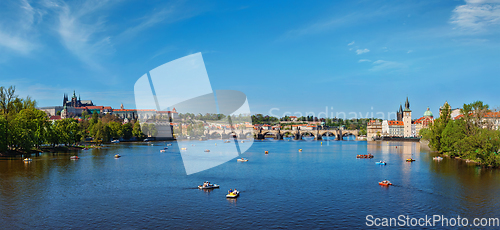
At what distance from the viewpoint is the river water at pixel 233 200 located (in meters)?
20.7

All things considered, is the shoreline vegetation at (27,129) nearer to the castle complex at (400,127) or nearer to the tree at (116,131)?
the tree at (116,131)

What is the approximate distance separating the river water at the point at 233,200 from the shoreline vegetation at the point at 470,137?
226cm

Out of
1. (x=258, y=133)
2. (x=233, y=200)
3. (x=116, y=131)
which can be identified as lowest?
(x=233, y=200)

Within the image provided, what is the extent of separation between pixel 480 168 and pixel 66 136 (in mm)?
67563

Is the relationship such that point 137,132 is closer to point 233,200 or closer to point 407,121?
point 233,200

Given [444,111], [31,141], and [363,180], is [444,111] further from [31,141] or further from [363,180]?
[31,141]

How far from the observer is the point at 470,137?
140ft

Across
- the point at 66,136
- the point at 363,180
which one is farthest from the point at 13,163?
the point at 363,180

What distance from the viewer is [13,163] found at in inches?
1716

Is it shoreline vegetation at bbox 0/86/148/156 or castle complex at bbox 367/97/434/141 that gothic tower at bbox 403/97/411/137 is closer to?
castle complex at bbox 367/97/434/141

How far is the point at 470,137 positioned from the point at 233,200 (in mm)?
33222

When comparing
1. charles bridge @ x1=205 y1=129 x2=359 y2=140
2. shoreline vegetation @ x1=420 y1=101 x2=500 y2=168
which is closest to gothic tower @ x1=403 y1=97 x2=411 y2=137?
charles bridge @ x1=205 y1=129 x2=359 y2=140

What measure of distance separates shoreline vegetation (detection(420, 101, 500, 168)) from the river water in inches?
89.0

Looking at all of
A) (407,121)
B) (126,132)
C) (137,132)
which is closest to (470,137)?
(126,132)
